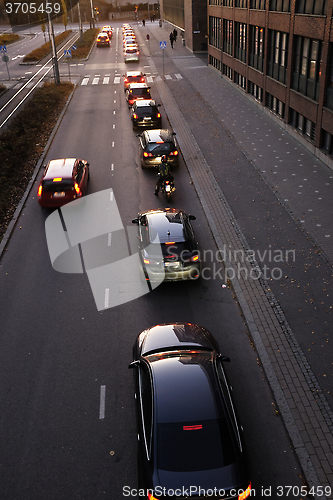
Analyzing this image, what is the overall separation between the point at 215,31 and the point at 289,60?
903 inches

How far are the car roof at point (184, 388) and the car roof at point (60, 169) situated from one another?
11052 mm

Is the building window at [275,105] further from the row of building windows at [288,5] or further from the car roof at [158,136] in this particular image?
the car roof at [158,136]

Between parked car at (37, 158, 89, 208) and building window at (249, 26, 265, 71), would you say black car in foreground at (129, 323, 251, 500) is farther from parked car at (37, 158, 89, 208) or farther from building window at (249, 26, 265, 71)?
building window at (249, 26, 265, 71)

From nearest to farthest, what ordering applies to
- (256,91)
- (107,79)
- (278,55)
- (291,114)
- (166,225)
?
(166,225), (291,114), (278,55), (256,91), (107,79)

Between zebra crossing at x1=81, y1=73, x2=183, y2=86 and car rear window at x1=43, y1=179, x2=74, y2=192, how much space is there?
90.4ft

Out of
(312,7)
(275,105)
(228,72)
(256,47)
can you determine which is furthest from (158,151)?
(228,72)

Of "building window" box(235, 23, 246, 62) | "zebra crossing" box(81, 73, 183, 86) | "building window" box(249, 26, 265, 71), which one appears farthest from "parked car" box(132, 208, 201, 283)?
"zebra crossing" box(81, 73, 183, 86)

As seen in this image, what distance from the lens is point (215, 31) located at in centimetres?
4338

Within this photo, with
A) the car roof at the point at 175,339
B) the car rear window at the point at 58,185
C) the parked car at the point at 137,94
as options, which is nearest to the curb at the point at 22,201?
the car rear window at the point at 58,185

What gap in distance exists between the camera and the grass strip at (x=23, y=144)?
17945 mm

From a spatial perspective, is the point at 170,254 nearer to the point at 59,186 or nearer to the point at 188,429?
the point at 188,429

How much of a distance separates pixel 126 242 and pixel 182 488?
30.6ft

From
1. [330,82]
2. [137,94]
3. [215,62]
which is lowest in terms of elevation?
[137,94]

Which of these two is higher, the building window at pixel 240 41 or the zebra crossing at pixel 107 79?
the building window at pixel 240 41
